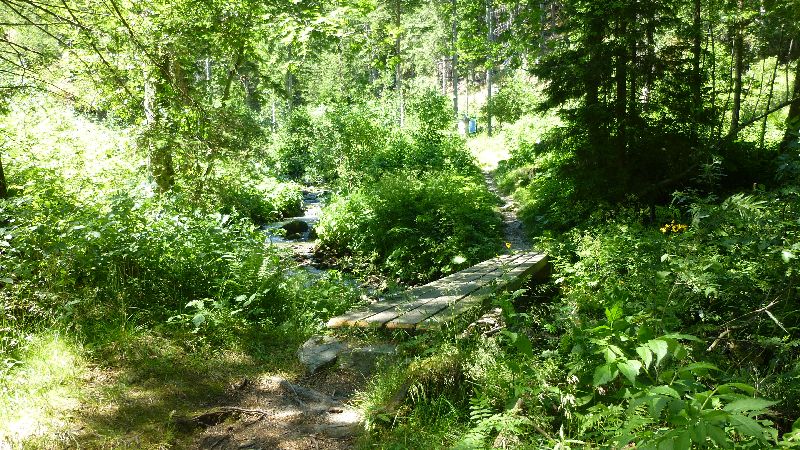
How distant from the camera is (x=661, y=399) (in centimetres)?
194

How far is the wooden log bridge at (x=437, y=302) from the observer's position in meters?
4.91

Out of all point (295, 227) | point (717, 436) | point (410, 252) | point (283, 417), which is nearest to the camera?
point (717, 436)

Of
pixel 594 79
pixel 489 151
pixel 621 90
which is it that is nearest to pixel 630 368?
pixel 594 79

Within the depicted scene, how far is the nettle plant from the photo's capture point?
1.69m

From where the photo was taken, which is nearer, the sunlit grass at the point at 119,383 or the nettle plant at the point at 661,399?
the nettle plant at the point at 661,399

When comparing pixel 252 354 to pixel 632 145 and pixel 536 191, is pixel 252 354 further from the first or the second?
pixel 536 191

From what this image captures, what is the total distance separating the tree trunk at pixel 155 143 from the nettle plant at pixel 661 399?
234 inches

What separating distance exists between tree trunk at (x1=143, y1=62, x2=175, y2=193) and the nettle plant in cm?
594

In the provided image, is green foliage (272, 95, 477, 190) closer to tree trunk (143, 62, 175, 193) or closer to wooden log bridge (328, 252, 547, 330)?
tree trunk (143, 62, 175, 193)

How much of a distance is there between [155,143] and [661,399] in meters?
6.95

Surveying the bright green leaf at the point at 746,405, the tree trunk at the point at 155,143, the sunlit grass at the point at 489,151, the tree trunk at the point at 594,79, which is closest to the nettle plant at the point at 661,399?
the bright green leaf at the point at 746,405

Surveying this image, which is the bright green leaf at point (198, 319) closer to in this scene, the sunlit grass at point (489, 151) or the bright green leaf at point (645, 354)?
the bright green leaf at point (645, 354)

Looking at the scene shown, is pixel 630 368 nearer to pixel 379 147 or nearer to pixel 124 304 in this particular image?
pixel 124 304

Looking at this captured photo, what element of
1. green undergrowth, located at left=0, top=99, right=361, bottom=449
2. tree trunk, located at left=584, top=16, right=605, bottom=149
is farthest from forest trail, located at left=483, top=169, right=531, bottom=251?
green undergrowth, located at left=0, top=99, right=361, bottom=449
